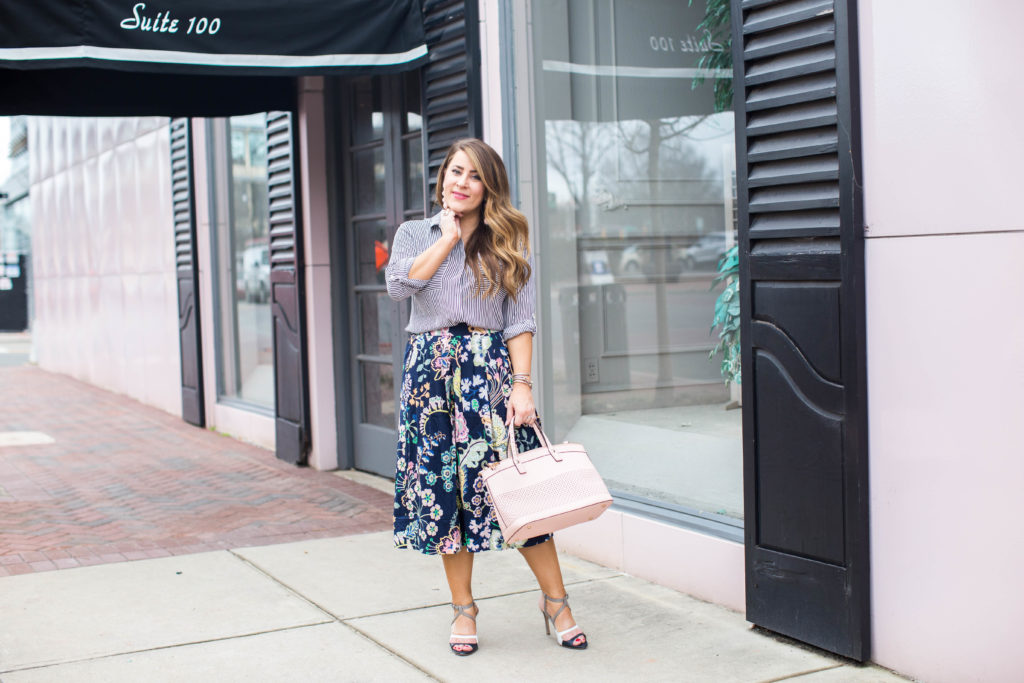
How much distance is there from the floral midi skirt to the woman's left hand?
51mm

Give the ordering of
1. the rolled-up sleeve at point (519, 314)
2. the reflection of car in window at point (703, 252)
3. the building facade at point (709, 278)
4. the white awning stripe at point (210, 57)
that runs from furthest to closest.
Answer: the reflection of car in window at point (703, 252) < the white awning stripe at point (210, 57) < the rolled-up sleeve at point (519, 314) < the building facade at point (709, 278)

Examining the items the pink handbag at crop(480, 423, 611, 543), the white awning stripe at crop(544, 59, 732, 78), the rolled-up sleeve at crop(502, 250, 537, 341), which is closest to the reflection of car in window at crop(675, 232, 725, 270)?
the white awning stripe at crop(544, 59, 732, 78)

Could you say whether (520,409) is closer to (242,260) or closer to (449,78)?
(449,78)

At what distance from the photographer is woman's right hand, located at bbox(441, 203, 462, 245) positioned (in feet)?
13.1

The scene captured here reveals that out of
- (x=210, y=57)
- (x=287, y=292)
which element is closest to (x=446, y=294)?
(x=210, y=57)

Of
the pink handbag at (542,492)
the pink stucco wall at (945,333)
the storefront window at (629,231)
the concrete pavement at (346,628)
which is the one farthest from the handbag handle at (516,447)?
the storefront window at (629,231)

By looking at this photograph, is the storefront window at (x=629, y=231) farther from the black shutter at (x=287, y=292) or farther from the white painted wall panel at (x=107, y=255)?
the white painted wall panel at (x=107, y=255)

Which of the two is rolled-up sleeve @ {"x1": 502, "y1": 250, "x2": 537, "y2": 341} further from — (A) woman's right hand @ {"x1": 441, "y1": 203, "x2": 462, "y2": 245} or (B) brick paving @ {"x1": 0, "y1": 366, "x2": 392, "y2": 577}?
(B) brick paving @ {"x1": 0, "y1": 366, "x2": 392, "y2": 577}

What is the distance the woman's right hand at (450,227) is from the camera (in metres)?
4.00

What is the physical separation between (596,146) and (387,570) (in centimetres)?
258

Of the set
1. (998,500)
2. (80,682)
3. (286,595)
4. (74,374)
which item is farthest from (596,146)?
(74,374)

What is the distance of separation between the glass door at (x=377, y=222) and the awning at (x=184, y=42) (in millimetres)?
953

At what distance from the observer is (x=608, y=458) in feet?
18.9

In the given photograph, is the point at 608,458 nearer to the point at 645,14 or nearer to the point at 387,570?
the point at 387,570
